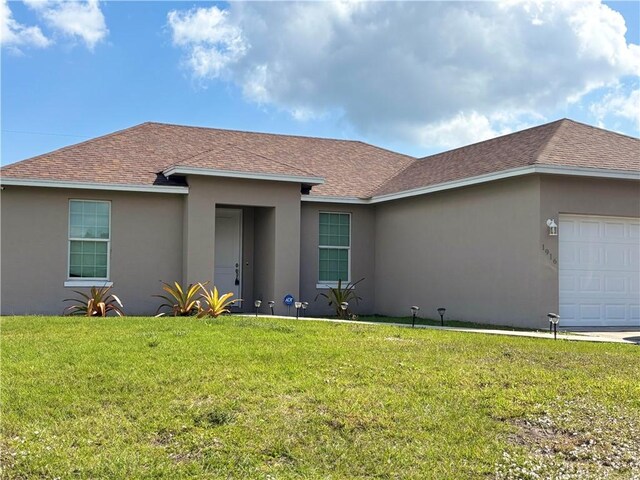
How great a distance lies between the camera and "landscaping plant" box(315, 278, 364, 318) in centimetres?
1792

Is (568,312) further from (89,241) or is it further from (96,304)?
(89,241)

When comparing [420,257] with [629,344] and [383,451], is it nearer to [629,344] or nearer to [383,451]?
[629,344]

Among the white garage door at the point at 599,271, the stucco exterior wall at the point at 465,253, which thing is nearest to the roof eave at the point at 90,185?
the stucco exterior wall at the point at 465,253

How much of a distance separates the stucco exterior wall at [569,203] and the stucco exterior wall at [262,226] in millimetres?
6162

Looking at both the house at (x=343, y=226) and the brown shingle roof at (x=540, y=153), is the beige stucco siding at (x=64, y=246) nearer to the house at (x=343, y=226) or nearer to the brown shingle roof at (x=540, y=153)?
the house at (x=343, y=226)

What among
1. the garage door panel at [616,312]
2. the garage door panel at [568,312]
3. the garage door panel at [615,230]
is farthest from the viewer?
the garage door panel at [615,230]

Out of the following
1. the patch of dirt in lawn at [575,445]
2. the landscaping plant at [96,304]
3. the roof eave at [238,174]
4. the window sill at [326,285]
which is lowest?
the patch of dirt in lawn at [575,445]

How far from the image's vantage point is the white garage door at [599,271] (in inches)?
567

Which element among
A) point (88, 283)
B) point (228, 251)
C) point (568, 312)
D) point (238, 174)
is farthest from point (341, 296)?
point (88, 283)

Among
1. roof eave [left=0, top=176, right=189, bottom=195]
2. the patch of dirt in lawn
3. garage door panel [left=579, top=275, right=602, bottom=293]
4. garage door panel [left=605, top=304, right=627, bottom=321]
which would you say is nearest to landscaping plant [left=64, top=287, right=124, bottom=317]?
roof eave [left=0, top=176, right=189, bottom=195]

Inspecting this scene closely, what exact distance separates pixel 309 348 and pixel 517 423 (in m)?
3.57

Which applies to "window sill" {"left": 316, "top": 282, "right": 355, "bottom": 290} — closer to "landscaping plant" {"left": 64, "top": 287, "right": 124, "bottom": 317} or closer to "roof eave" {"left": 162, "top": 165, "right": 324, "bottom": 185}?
"roof eave" {"left": 162, "top": 165, "right": 324, "bottom": 185}

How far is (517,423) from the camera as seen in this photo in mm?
6535

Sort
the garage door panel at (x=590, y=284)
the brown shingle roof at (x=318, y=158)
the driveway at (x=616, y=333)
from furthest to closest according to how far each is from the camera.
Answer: the brown shingle roof at (x=318, y=158) → the garage door panel at (x=590, y=284) → the driveway at (x=616, y=333)
